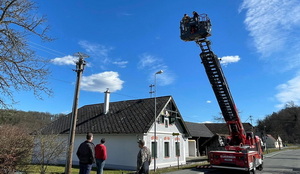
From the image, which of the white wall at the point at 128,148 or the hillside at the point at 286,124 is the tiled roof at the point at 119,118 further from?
the hillside at the point at 286,124

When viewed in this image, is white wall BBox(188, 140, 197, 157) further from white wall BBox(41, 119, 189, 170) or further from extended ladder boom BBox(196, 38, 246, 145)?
extended ladder boom BBox(196, 38, 246, 145)

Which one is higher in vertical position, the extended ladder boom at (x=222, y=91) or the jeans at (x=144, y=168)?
the extended ladder boom at (x=222, y=91)

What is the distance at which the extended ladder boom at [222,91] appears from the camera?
45.4 ft

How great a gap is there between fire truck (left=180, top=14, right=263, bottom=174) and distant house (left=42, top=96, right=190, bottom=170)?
15.5ft

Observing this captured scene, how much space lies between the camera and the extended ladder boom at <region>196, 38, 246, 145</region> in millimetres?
13828

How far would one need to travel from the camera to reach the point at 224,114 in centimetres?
1612

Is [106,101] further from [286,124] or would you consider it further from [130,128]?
[286,124]

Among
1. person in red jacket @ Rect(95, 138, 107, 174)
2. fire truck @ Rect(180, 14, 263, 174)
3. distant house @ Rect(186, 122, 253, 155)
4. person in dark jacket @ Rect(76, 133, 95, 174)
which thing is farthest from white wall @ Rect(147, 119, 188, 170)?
person in dark jacket @ Rect(76, 133, 95, 174)

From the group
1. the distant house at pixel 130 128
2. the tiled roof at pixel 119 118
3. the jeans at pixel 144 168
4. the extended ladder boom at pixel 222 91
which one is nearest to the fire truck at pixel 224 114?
the extended ladder boom at pixel 222 91

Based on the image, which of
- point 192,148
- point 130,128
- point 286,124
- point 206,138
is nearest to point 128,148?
point 130,128

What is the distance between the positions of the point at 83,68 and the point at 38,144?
170 inches

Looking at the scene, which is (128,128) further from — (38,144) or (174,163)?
(38,144)

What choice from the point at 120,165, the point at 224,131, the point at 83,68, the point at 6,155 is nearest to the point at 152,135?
the point at 120,165

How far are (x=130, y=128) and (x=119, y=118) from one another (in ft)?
9.33
